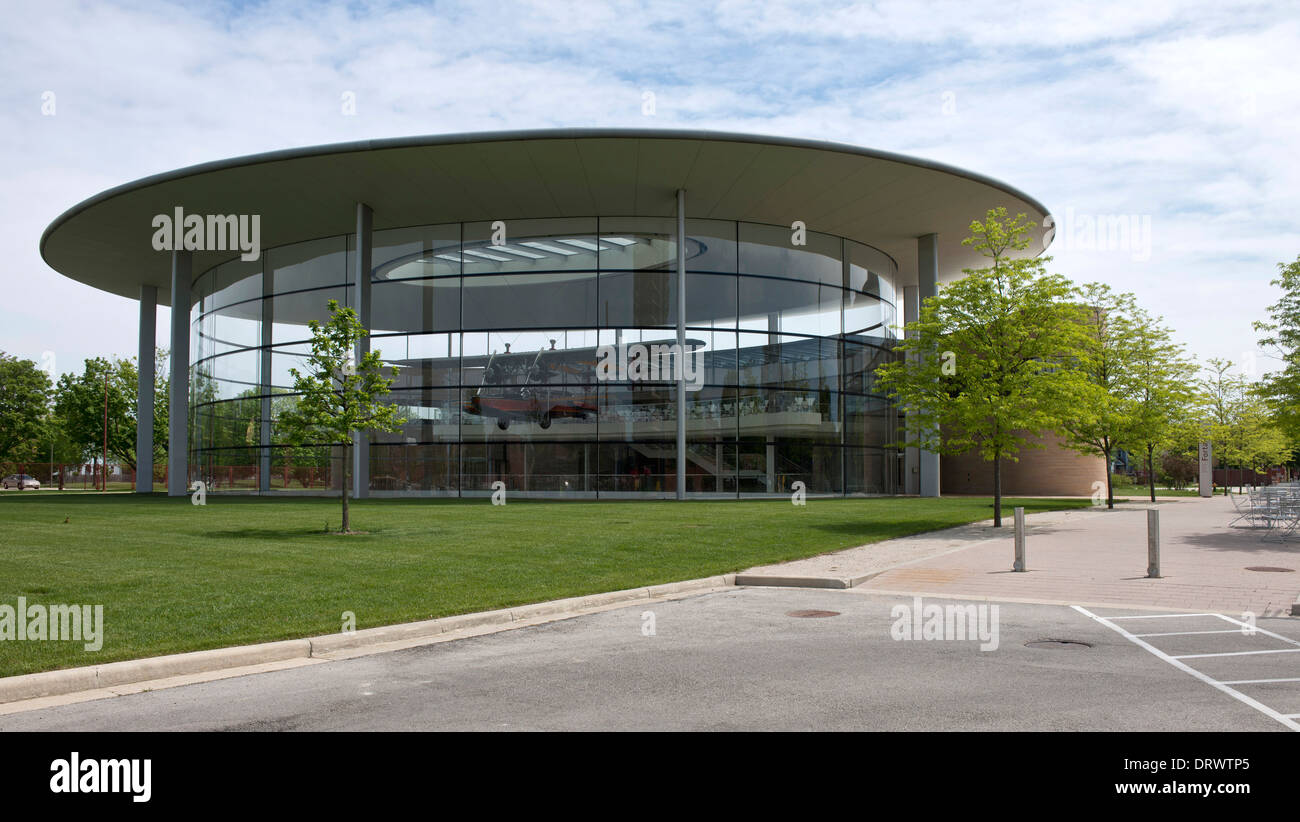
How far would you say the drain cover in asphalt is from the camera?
854cm

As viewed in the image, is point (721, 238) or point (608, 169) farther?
point (721, 238)

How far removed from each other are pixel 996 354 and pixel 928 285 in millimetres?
14414

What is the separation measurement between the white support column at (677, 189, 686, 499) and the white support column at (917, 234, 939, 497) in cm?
974

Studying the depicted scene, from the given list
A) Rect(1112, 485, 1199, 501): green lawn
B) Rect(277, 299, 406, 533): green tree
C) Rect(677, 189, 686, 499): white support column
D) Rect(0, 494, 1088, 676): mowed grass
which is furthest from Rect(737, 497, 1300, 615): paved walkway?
Rect(1112, 485, 1199, 501): green lawn

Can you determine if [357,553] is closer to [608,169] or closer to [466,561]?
[466,561]

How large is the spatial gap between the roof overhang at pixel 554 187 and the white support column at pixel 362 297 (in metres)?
0.69

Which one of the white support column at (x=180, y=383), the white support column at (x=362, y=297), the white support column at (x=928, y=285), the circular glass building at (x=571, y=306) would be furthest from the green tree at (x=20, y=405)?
the white support column at (x=928, y=285)

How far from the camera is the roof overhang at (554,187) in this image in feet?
92.0

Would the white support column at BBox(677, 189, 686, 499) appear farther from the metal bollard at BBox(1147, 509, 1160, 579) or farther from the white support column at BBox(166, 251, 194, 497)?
the white support column at BBox(166, 251, 194, 497)

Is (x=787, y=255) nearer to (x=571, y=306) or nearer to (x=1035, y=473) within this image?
(x=571, y=306)

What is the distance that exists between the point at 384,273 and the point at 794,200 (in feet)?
47.3

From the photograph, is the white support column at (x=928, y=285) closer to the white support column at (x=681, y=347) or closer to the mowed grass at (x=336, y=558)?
the white support column at (x=681, y=347)
